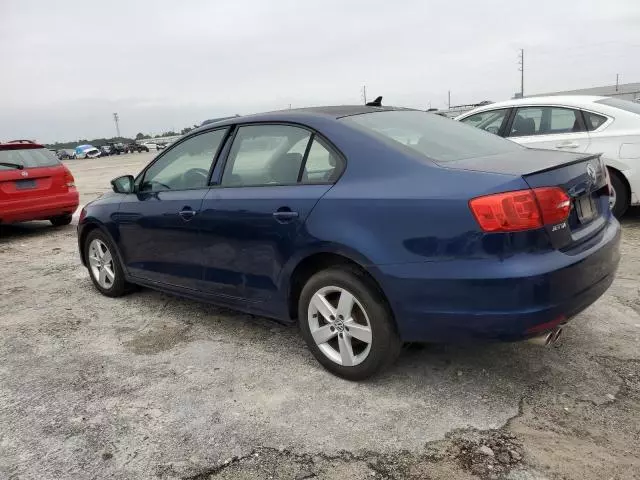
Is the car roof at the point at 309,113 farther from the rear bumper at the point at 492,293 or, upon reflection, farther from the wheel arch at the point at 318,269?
the rear bumper at the point at 492,293

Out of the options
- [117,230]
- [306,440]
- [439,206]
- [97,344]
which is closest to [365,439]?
[306,440]

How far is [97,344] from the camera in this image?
13.3ft

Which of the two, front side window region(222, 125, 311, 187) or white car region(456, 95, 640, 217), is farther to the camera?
white car region(456, 95, 640, 217)

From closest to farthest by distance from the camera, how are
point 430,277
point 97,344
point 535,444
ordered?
point 535,444, point 430,277, point 97,344

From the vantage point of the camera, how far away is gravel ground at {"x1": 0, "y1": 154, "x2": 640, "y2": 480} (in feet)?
8.13

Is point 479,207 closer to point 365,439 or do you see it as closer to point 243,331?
point 365,439

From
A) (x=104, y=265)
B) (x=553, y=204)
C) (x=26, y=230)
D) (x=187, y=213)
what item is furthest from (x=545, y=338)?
(x=26, y=230)

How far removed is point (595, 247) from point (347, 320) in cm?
135

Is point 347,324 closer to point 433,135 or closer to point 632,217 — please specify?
point 433,135

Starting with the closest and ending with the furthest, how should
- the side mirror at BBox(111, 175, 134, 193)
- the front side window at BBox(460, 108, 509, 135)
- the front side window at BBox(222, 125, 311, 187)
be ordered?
the front side window at BBox(222, 125, 311, 187) < the side mirror at BBox(111, 175, 134, 193) < the front side window at BBox(460, 108, 509, 135)

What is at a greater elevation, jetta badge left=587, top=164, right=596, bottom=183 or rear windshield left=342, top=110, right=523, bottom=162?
rear windshield left=342, top=110, right=523, bottom=162

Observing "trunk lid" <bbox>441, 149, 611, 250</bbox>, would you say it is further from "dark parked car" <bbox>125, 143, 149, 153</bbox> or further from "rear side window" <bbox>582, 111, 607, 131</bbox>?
"dark parked car" <bbox>125, 143, 149, 153</bbox>

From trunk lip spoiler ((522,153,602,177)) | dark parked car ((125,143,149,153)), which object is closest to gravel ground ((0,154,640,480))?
trunk lip spoiler ((522,153,602,177))

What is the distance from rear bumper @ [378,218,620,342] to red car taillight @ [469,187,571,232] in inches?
5.9
